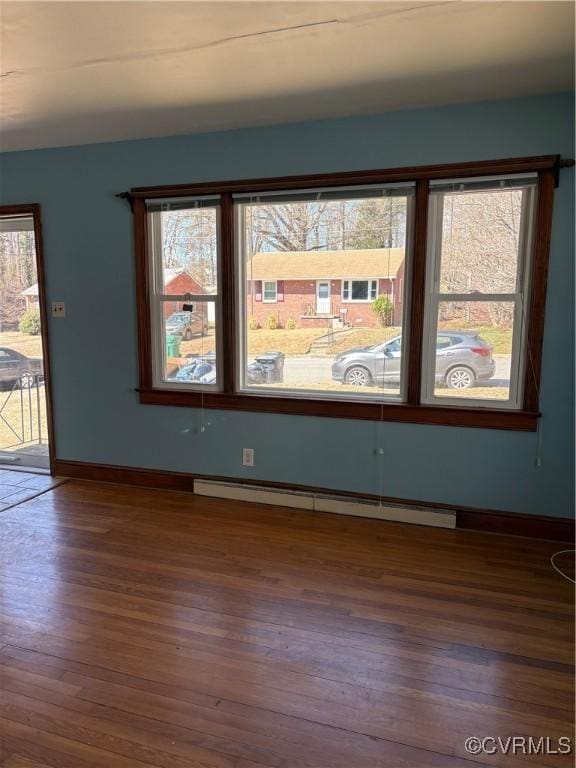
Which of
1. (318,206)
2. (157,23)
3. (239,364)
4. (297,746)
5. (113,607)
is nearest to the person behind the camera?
(297,746)

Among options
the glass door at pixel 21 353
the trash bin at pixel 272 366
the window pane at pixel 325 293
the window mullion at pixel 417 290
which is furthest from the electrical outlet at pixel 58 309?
the window mullion at pixel 417 290

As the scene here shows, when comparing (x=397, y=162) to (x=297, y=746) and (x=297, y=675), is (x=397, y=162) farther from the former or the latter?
(x=297, y=746)

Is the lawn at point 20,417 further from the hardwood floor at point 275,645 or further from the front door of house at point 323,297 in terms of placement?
the front door of house at point 323,297

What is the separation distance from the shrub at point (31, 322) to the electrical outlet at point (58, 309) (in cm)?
28

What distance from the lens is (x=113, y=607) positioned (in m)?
2.32

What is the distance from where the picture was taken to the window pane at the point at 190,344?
11.8ft

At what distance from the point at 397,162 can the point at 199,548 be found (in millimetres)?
2496

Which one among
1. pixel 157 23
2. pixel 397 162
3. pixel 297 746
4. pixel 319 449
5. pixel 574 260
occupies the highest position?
pixel 157 23

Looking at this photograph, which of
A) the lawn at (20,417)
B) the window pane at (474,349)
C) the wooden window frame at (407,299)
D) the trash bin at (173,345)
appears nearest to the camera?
the wooden window frame at (407,299)

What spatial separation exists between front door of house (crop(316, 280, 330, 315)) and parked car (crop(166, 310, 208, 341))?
813mm

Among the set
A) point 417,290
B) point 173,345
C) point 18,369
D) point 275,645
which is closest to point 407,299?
point 417,290

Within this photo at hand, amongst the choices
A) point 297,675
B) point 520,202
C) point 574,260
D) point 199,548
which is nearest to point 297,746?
point 297,675

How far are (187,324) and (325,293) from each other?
1.03 meters

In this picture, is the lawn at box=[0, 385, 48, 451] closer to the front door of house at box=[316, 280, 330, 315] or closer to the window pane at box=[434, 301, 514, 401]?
the front door of house at box=[316, 280, 330, 315]
